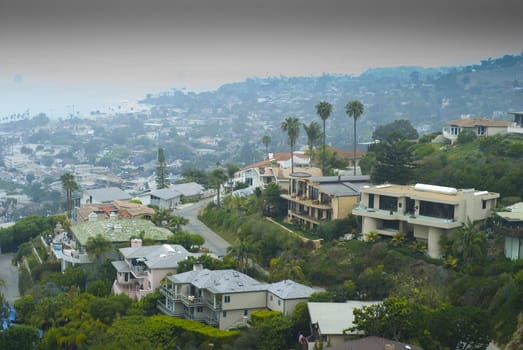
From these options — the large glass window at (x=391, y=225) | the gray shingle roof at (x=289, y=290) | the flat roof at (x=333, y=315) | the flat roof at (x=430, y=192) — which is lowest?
the flat roof at (x=333, y=315)

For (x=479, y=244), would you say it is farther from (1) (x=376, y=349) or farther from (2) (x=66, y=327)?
(2) (x=66, y=327)

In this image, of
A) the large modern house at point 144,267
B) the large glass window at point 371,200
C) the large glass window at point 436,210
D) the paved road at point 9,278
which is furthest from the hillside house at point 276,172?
the paved road at point 9,278

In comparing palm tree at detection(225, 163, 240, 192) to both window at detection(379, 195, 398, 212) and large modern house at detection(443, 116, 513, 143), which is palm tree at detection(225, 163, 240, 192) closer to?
large modern house at detection(443, 116, 513, 143)

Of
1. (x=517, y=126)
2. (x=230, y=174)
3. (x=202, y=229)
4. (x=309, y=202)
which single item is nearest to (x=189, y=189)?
(x=230, y=174)

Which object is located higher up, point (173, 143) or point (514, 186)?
point (514, 186)

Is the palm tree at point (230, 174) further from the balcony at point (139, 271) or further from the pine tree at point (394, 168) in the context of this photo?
the balcony at point (139, 271)

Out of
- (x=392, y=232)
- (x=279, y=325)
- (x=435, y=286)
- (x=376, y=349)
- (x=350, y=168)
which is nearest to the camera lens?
(x=376, y=349)

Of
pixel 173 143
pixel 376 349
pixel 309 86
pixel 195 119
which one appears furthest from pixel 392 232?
Result: pixel 309 86
